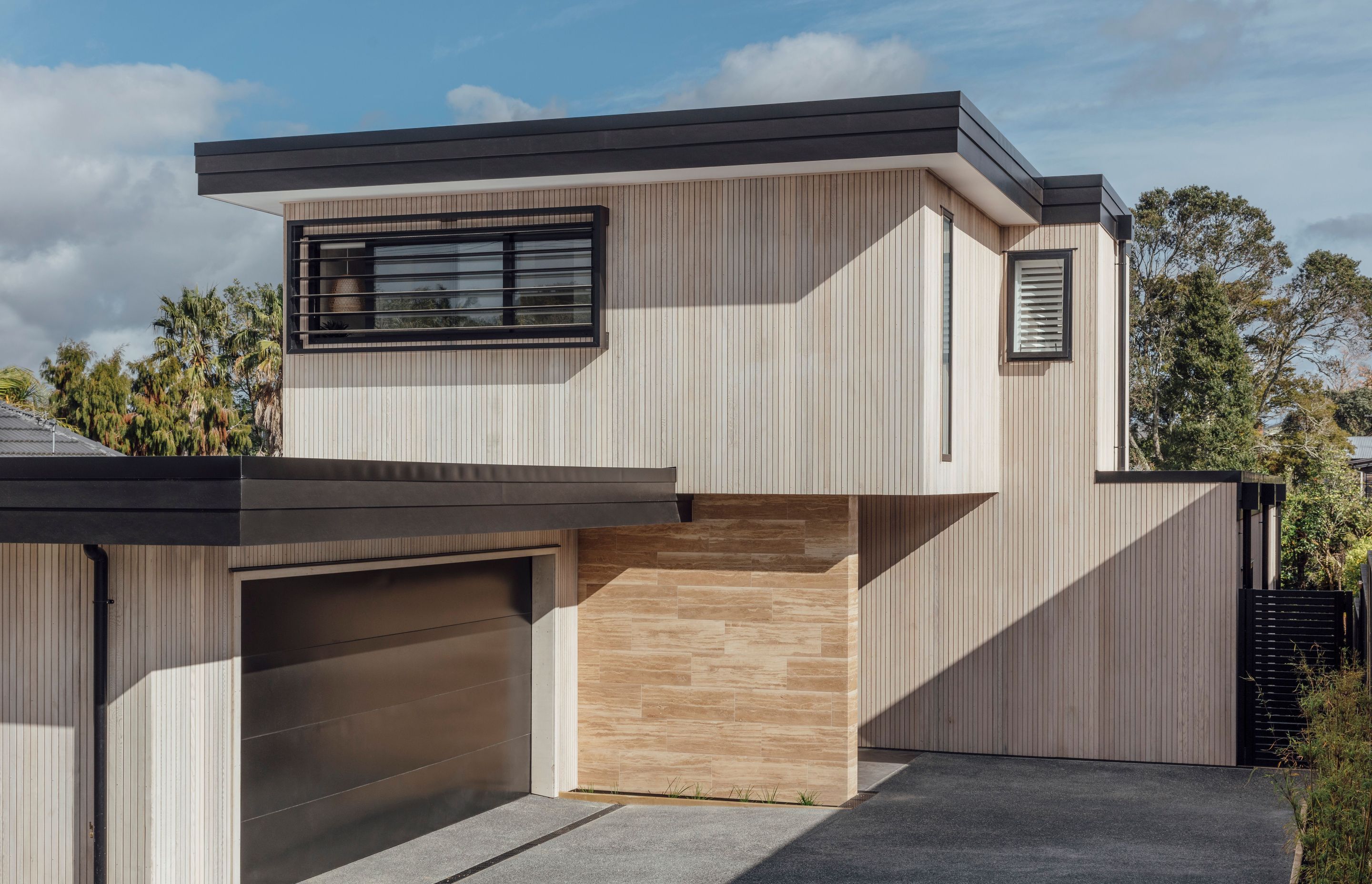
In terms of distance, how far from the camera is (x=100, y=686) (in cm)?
682

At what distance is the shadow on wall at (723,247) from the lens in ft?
31.6

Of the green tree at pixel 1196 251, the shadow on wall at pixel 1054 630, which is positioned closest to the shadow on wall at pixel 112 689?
the shadow on wall at pixel 1054 630

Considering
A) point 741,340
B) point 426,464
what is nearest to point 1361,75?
point 741,340

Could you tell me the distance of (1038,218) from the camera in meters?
12.0

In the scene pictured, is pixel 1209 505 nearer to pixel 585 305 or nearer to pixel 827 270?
pixel 827 270

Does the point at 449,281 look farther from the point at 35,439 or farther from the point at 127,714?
the point at 35,439

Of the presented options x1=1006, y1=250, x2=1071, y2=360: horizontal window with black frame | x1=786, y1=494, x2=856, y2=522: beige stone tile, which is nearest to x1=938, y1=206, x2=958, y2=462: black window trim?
x1=786, y1=494, x2=856, y2=522: beige stone tile

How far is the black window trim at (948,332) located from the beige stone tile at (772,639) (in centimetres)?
175

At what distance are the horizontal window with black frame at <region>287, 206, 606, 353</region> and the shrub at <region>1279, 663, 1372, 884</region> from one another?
19.0 ft

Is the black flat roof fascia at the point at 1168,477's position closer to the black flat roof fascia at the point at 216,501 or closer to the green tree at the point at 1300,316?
the black flat roof fascia at the point at 216,501

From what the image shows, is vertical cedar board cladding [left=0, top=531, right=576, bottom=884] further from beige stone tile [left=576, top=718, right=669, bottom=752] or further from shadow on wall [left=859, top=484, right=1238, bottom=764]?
shadow on wall [left=859, top=484, right=1238, bottom=764]

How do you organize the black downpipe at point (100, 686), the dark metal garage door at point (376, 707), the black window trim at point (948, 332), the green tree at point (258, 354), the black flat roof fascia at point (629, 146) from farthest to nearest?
the green tree at point (258, 354) < the black window trim at point (948, 332) < the black flat roof fascia at point (629, 146) < the dark metal garage door at point (376, 707) < the black downpipe at point (100, 686)

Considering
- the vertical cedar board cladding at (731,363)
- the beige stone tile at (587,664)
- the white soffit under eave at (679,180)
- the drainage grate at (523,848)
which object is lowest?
the drainage grate at (523,848)

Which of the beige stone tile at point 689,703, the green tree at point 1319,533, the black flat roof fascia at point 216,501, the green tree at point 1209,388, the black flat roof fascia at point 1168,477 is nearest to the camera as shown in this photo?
the black flat roof fascia at point 216,501
